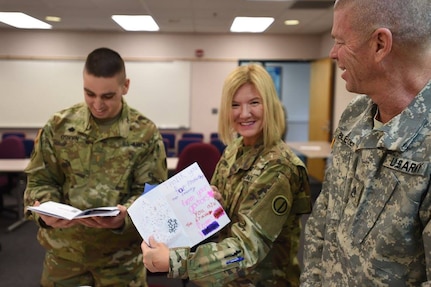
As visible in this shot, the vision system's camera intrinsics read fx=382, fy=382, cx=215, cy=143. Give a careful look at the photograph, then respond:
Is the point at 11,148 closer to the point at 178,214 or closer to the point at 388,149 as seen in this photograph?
the point at 178,214

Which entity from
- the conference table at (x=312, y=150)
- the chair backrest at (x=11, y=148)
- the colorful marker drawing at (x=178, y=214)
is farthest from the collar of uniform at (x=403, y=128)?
the chair backrest at (x=11, y=148)

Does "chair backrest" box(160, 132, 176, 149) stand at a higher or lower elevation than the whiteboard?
lower

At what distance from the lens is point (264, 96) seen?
1321mm

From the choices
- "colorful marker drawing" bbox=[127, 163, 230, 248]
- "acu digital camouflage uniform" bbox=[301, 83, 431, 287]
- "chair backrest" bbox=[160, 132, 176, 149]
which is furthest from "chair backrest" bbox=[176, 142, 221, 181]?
"chair backrest" bbox=[160, 132, 176, 149]

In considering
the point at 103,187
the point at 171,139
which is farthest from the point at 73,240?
the point at 171,139

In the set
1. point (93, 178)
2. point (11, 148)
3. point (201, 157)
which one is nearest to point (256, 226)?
point (93, 178)

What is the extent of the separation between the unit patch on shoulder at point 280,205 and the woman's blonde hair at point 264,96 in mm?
200

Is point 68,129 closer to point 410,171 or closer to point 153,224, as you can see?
point 153,224

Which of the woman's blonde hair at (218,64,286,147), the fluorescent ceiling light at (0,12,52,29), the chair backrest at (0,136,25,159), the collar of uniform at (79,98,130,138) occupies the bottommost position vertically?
the chair backrest at (0,136,25,159)

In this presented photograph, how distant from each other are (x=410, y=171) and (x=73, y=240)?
1.40m

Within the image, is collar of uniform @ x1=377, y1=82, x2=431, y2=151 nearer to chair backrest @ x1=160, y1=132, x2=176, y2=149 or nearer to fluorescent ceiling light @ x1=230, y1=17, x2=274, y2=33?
fluorescent ceiling light @ x1=230, y1=17, x2=274, y2=33

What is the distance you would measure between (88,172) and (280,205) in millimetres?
920

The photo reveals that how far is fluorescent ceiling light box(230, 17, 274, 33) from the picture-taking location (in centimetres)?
131

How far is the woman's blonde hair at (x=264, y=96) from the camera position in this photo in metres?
1.32
